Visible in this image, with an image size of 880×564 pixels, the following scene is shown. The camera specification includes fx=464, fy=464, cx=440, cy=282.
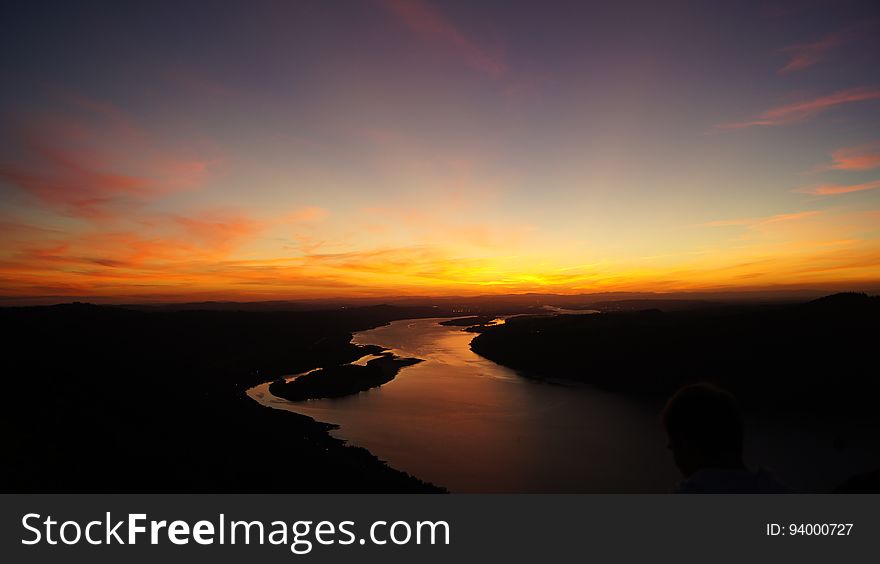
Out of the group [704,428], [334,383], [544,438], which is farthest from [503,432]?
[704,428]

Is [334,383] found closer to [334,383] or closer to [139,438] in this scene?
[334,383]

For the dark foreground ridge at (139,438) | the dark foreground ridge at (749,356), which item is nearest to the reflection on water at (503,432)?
the dark foreground ridge at (139,438)

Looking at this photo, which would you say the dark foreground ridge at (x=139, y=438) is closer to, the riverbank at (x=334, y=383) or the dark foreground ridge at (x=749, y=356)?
the riverbank at (x=334, y=383)

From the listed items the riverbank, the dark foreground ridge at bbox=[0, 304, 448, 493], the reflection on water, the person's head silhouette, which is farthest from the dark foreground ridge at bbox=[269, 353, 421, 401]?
the person's head silhouette
